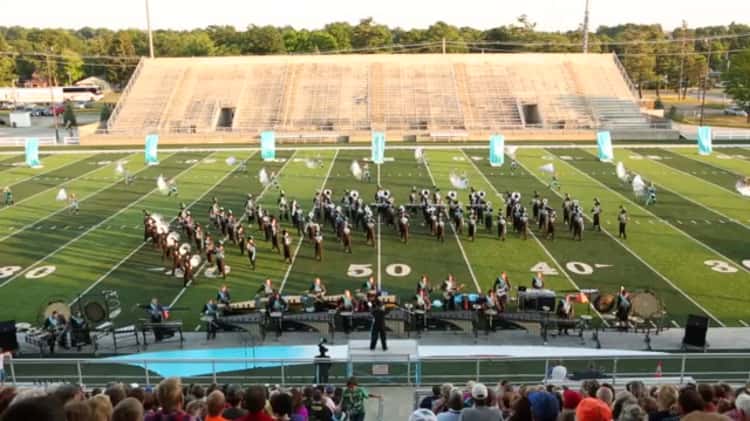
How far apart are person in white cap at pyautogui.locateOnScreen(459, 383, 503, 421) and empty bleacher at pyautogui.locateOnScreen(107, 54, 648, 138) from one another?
37.6 meters

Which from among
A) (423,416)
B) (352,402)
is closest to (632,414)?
(423,416)

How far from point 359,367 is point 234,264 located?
8111 millimetres

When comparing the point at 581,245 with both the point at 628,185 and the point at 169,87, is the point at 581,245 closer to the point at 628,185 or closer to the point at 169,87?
the point at 628,185

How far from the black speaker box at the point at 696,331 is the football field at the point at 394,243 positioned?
4.04 ft

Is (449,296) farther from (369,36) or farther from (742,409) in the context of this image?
(369,36)

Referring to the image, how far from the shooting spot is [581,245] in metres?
17.7

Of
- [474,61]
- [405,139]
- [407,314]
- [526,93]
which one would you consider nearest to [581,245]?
[407,314]

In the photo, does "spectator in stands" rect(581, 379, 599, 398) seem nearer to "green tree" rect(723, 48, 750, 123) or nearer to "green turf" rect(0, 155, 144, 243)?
"green turf" rect(0, 155, 144, 243)

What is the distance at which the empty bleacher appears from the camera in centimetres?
4569

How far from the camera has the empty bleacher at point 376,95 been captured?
45688 millimetres

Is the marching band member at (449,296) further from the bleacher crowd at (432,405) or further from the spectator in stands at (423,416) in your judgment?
the spectator in stands at (423,416)

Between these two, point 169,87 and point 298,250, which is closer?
point 298,250

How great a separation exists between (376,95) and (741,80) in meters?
28.0

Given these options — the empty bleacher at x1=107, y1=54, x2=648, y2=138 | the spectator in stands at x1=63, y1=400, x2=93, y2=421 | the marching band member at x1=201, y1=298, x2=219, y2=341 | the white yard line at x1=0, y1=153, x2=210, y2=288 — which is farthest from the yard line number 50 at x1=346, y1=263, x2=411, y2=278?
the empty bleacher at x1=107, y1=54, x2=648, y2=138
